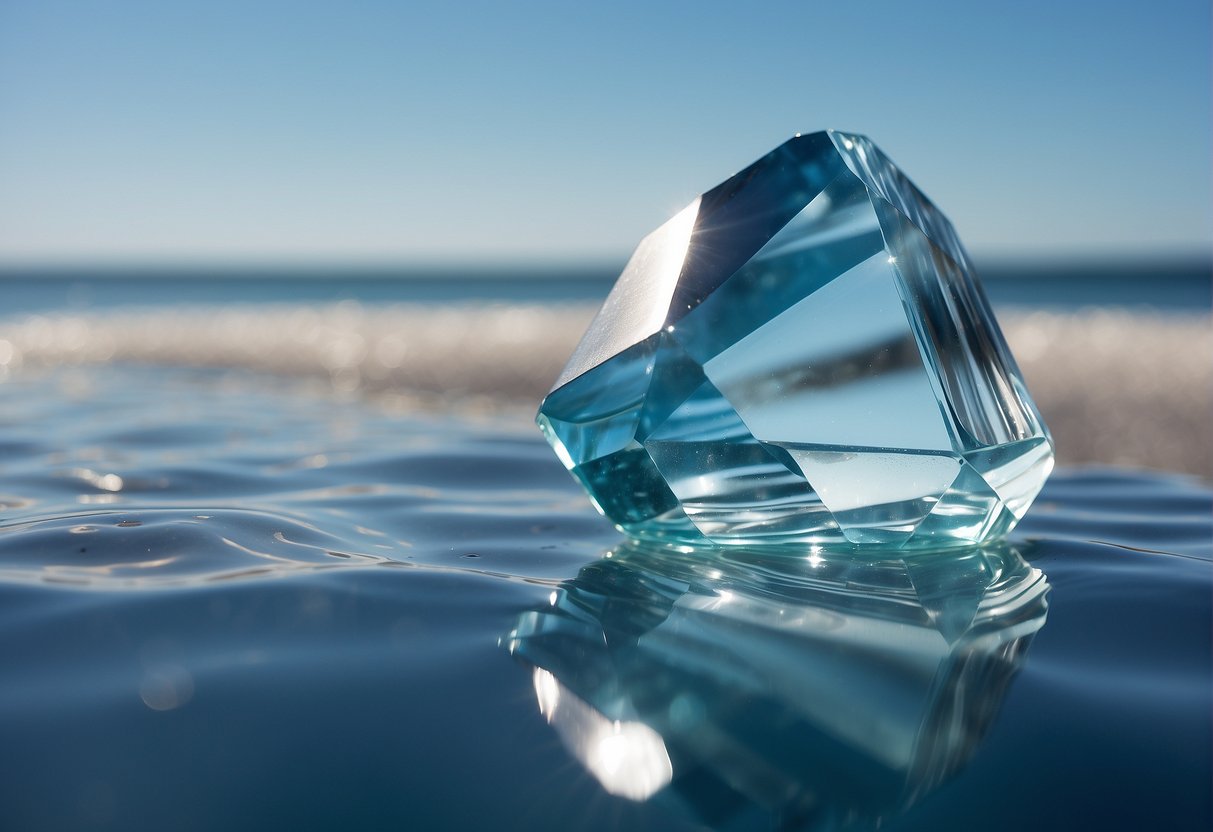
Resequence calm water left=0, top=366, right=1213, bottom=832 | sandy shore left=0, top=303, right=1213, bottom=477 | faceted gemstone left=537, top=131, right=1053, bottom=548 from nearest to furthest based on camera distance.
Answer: calm water left=0, top=366, right=1213, bottom=832 → faceted gemstone left=537, top=131, right=1053, bottom=548 → sandy shore left=0, top=303, right=1213, bottom=477

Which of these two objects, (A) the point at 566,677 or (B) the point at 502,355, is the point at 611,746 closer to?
(A) the point at 566,677

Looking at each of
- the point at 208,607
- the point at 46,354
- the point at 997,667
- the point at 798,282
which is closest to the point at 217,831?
the point at 208,607

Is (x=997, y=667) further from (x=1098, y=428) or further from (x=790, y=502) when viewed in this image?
(x=1098, y=428)

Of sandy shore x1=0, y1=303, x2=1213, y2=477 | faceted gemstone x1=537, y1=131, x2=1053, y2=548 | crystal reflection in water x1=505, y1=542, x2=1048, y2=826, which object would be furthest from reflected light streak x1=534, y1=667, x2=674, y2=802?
sandy shore x1=0, y1=303, x2=1213, y2=477

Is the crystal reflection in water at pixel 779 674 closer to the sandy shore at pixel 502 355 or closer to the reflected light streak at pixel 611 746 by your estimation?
the reflected light streak at pixel 611 746

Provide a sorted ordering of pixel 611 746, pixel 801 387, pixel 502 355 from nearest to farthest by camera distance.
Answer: pixel 611 746
pixel 801 387
pixel 502 355

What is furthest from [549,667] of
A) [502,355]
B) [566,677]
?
[502,355]

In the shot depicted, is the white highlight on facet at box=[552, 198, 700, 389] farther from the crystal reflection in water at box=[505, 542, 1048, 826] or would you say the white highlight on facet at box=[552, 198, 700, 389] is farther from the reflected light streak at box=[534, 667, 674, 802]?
the reflected light streak at box=[534, 667, 674, 802]
